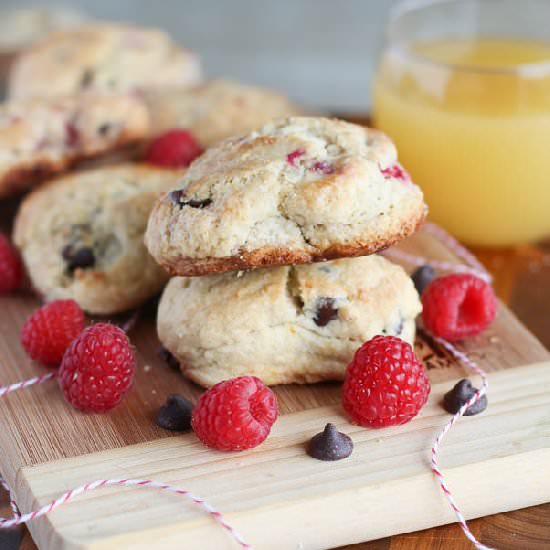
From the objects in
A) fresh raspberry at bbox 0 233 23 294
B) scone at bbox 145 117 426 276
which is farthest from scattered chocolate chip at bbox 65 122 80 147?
scone at bbox 145 117 426 276

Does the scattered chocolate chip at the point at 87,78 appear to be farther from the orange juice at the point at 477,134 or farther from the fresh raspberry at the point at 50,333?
the fresh raspberry at the point at 50,333

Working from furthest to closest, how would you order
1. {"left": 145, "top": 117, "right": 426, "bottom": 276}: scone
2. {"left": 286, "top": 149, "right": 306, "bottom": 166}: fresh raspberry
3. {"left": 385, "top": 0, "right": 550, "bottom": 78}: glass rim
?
{"left": 385, "top": 0, "right": 550, "bottom": 78}: glass rim, {"left": 286, "top": 149, "right": 306, "bottom": 166}: fresh raspberry, {"left": 145, "top": 117, "right": 426, "bottom": 276}: scone

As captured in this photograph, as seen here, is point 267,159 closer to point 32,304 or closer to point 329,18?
point 32,304

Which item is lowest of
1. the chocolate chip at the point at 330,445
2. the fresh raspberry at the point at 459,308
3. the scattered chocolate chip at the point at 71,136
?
the fresh raspberry at the point at 459,308

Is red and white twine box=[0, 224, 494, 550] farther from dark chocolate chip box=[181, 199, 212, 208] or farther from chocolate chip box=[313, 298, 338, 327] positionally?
dark chocolate chip box=[181, 199, 212, 208]

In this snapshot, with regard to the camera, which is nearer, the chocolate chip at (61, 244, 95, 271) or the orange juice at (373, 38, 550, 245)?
the chocolate chip at (61, 244, 95, 271)

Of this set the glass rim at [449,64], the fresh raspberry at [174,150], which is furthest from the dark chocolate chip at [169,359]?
the glass rim at [449,64]
